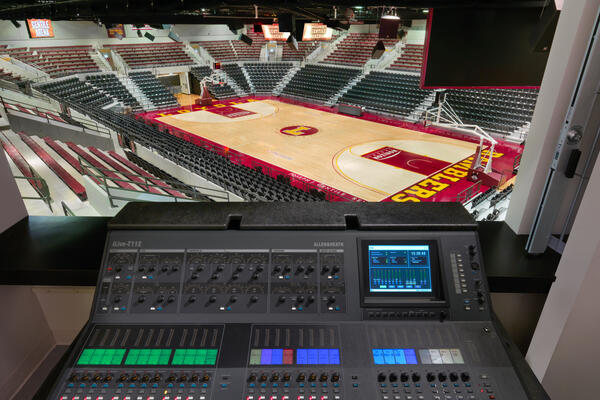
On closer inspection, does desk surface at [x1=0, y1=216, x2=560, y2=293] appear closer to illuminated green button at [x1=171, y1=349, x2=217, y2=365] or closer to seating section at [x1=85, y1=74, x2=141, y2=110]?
illuminated green button at [x1=171, y1=349, x2=217, y2=365]

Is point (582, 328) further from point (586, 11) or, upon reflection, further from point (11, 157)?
point (11, 157)

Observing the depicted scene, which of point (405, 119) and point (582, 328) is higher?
point (582, 328)

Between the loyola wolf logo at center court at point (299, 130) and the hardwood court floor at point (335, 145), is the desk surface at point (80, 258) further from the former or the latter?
the loyola wolf logo at center court at point (299, 130)

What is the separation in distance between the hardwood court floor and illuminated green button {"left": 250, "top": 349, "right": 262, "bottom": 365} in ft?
24.5

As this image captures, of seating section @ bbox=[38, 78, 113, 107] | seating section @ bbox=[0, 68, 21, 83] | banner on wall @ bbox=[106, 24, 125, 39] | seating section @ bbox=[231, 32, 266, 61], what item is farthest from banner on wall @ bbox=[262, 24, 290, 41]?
seating section @ bbox=[231, 32, 266, 61]

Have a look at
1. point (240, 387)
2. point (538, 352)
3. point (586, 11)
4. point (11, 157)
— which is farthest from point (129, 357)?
point (11, 157)

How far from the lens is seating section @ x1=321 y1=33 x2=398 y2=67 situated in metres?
22.1

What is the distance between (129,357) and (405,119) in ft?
52.6

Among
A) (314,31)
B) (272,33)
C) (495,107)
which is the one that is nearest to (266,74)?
(272,33)

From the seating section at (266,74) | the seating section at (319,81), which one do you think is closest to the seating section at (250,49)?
the seating section at (266,74)

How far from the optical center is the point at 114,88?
738 inches

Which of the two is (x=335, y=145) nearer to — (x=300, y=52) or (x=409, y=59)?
(x=409, y=59)

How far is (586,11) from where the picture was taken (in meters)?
1.63

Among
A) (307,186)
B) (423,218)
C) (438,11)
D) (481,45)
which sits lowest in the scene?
(307,186)
